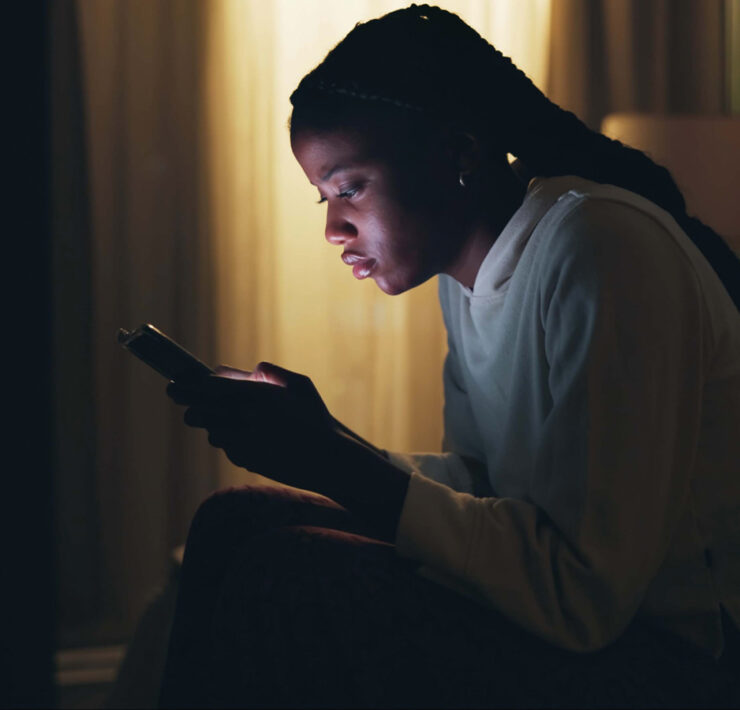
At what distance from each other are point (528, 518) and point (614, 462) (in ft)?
0.31

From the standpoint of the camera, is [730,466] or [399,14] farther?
[399,14]

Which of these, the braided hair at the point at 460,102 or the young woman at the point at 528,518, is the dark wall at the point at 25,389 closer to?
the young woman at the point at 528,518

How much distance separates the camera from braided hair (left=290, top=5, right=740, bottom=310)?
3.14ft

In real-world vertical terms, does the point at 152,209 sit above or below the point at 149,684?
above

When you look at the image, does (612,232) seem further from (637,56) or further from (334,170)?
(637,56)

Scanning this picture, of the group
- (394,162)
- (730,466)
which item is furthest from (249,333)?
(730,466)

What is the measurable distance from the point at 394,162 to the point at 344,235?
113 mm

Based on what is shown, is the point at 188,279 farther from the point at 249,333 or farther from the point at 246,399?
the point at 246,399

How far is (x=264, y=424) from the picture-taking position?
2.49 ft

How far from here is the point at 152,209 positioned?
1756 millimetres

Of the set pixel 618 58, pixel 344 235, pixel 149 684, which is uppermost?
pixel 618 58

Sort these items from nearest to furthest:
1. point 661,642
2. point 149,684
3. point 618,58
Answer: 1. point 661,642
2. point 149,684
3. point 618,58

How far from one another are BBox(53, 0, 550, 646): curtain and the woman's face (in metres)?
0.82

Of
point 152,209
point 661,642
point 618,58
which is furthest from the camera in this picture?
point 618,58
